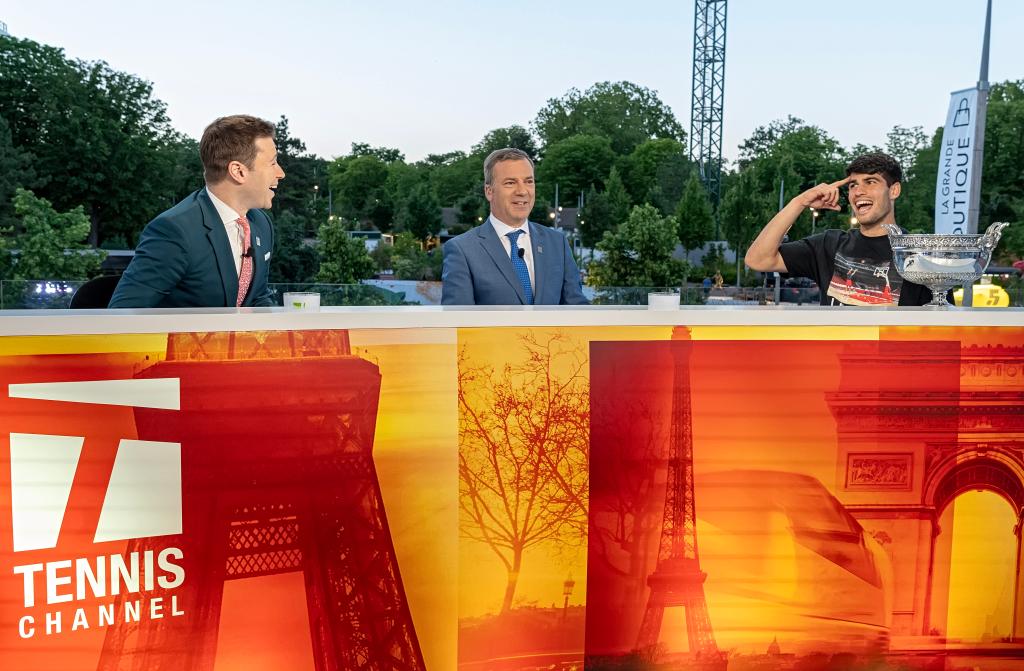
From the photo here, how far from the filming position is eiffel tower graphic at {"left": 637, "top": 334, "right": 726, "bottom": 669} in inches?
89.0

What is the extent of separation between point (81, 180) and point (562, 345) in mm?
52607

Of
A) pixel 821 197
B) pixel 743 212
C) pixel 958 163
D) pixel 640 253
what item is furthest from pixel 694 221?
pixel 821 197

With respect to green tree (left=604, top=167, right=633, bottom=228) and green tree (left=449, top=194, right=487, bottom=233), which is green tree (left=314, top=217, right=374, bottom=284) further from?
green tree (left=449, top=194, right=487, bottom=233)

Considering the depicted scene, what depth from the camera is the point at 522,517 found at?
87.0 inches

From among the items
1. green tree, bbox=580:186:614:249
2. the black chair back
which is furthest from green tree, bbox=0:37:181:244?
the black chair back

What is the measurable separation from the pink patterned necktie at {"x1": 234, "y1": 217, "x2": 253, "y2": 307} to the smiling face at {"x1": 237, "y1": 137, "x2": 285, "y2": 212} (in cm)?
7

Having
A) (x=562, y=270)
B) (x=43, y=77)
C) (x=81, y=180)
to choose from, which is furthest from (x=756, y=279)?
(x=562, y=270)

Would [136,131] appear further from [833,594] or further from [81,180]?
[833,594]

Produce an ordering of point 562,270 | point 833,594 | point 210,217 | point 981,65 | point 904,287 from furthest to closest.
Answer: point 981,65
point 562,270
point 904,287
point 210,217
point 833,594

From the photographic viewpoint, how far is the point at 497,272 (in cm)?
353

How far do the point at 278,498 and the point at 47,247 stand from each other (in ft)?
120

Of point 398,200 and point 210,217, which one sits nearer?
point 210,217

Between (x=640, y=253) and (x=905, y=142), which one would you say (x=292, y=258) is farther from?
(x=905, y=142)

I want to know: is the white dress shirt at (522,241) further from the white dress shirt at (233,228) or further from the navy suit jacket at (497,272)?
the white dress shirt at (233,228)
